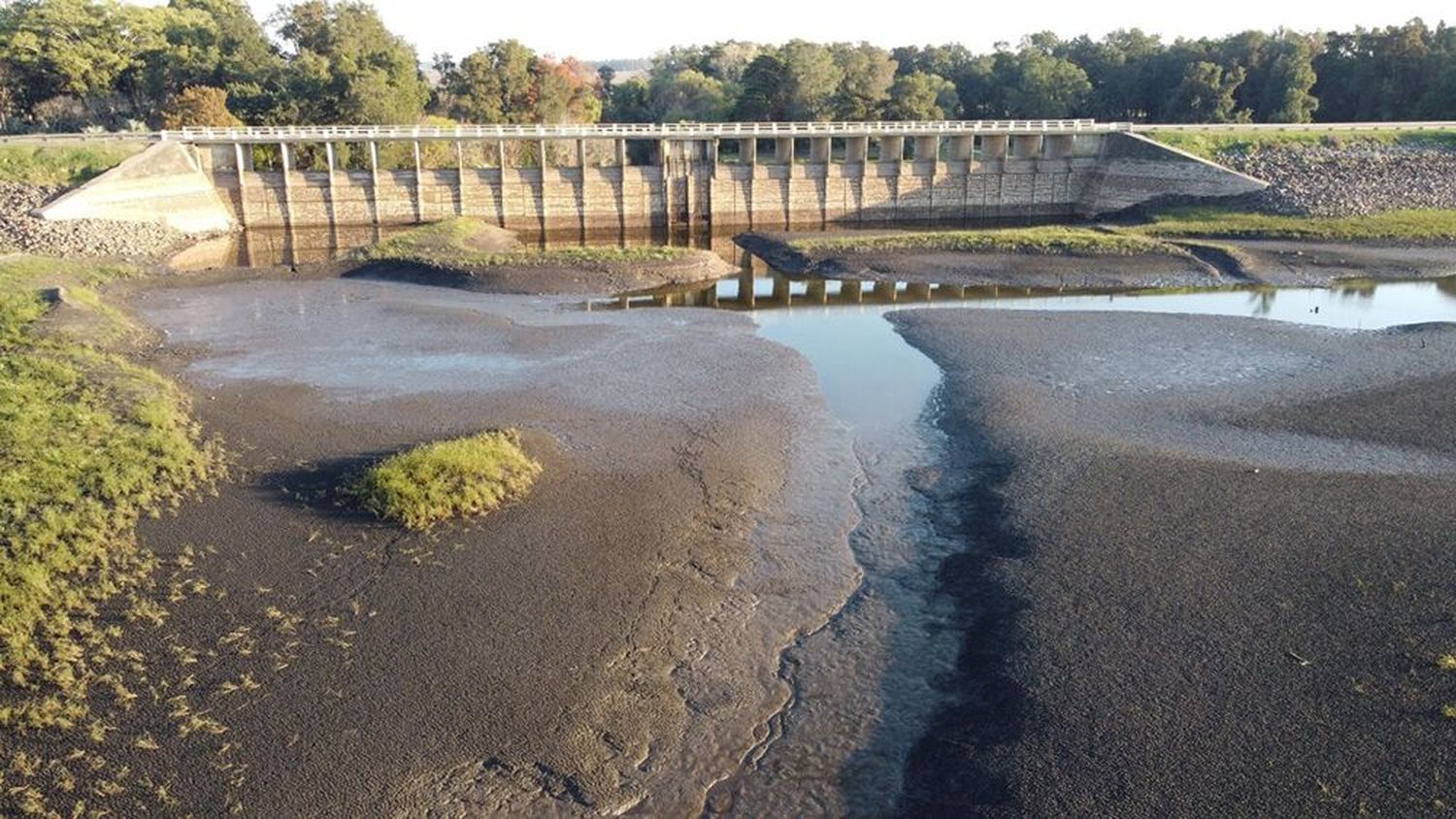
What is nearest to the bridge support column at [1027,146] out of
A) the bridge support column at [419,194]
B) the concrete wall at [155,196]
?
the bridge support column at [419,194]

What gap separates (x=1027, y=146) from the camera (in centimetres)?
7781

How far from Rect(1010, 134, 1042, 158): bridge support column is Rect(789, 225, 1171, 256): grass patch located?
733 inches

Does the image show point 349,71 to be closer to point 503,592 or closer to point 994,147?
point 994,147

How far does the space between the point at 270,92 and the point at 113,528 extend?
68.3 m

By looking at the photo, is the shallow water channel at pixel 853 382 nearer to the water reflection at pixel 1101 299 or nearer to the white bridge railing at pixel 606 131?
the water reflection at pixel 1101 299

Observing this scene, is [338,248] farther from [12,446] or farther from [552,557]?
[552,557]

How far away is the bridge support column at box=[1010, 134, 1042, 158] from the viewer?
7675 centimetres

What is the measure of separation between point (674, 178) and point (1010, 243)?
2641 centimetres

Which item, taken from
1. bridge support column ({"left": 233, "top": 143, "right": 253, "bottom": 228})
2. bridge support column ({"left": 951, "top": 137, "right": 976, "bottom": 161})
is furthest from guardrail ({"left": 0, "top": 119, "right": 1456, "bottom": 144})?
bridge support column ({"left": 951, "top": 137, "right": 976, "bottom": 161})

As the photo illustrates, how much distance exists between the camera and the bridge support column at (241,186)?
2547 inches

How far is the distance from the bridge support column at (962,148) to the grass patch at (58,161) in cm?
5536

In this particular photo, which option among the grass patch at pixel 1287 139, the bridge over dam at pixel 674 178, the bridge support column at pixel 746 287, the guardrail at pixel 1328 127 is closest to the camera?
the bridge support column at pixel 746 287

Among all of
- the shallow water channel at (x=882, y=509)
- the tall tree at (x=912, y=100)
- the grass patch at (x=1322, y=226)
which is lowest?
the shallow water channel at (x=882, y=509)

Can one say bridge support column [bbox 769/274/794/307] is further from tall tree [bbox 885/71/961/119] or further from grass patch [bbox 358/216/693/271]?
tall tree [bbox 885/71/961/119]
